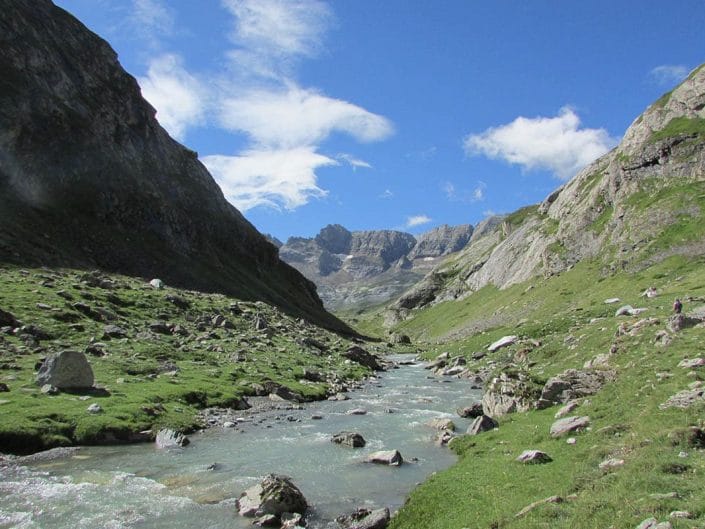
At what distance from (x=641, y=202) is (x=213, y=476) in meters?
110

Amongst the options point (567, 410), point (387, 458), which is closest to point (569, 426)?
point (567, 410)

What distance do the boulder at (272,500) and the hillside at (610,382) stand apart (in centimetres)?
433

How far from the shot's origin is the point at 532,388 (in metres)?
34.2

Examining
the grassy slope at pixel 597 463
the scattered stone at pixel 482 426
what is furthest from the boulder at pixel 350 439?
the scattered stone at pixel 482 426

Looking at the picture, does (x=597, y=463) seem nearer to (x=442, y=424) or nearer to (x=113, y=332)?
(x=442, y=424)

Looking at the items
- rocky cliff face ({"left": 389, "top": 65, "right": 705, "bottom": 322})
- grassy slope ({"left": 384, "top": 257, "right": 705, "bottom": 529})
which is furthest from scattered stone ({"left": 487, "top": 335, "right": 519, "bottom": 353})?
rocky cliff face ({"left": 389, "top": 65, "right": 705, "bottom": 322})

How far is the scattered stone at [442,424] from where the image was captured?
112 ft

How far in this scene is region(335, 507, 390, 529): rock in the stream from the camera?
18.8m

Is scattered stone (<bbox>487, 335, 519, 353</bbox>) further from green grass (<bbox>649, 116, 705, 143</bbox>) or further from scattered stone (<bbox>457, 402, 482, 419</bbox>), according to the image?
green grass (<bbox>649, 116, 705, 143</bbox>)

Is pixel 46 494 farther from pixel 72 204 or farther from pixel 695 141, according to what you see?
pixel 695 141

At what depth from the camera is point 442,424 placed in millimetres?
35031

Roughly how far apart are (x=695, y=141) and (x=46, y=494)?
124613 millimetres

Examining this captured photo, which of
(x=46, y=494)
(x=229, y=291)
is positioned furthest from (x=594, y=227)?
(x=46, y=494)

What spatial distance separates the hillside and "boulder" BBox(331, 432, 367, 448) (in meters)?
5.56
